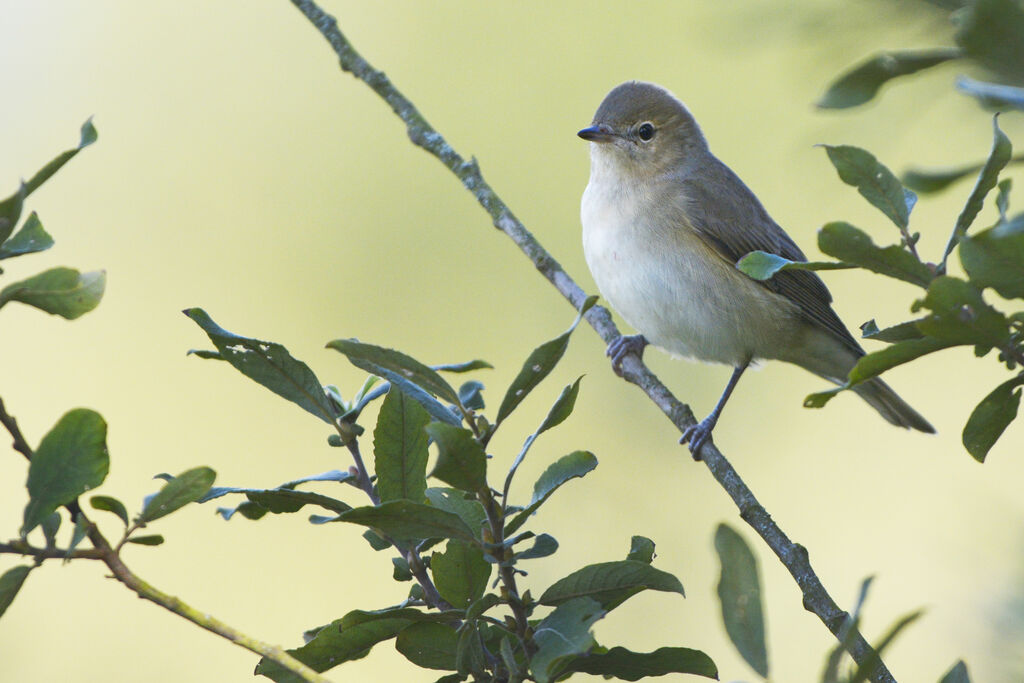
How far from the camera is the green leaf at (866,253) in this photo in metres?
0.99

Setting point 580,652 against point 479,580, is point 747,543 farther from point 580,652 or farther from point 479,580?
point 479,580

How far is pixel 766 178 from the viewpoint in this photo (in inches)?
219

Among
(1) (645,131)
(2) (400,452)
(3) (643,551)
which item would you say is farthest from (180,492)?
(1) (645,131)

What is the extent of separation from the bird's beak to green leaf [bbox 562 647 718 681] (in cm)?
273

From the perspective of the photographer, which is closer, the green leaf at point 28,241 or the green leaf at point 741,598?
the green leaf at point 741,598

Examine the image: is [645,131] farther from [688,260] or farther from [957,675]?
[957,675]

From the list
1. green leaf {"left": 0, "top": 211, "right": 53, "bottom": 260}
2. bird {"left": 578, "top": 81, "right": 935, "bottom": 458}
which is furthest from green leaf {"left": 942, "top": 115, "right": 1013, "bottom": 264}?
bird {"left": 578, "top": 81, "right": 935, "bottom": 458}

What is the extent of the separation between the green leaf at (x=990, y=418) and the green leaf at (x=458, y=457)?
1.59 ft

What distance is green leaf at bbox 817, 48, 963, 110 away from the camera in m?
0.71

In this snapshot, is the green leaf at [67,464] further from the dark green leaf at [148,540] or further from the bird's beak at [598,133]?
the bird's beak at [598,133]

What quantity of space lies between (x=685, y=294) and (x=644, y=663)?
2.46 m

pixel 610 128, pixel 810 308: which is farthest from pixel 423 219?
pixel 810 308

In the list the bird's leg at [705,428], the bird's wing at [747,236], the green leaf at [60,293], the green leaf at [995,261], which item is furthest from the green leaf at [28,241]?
the bird's wing at [747,236]

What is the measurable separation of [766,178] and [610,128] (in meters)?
2.07
